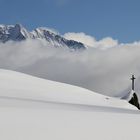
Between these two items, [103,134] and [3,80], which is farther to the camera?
[3,80]

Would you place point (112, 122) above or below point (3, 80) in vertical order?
below

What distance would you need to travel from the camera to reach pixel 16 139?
858 centimetres

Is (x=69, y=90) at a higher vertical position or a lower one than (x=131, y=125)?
higher

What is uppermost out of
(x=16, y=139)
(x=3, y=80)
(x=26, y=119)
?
(x=3, y=80)

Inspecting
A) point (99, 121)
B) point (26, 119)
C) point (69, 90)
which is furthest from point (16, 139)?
point (69, 90)

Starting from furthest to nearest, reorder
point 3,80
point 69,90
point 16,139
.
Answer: point 69,90 → point 3,80 → point 16,139

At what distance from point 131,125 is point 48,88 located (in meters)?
18.7

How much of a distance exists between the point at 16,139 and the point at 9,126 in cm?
67

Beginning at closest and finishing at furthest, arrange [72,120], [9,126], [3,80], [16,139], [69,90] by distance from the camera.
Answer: [16,139], [9,126], [72,120], [3,80], [69,90]

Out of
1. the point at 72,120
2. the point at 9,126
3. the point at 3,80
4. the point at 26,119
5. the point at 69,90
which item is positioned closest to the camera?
the point at 9,126

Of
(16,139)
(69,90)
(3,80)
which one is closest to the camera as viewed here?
(16,139)

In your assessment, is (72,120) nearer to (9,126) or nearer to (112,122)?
(112,122)

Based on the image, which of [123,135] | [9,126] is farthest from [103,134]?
[9,126]

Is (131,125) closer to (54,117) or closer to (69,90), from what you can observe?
(54,117)
